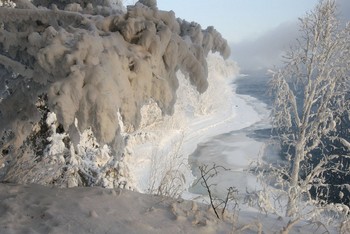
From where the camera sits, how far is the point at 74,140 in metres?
3.31

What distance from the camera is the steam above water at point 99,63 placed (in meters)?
2.78

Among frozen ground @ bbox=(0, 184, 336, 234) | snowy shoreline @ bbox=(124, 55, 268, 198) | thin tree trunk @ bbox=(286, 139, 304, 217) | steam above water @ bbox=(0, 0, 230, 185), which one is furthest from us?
snowy shoreline @ bbox=(124, 55, 268, 198)

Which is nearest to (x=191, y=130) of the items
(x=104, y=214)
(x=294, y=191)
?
(x=294, y=191)

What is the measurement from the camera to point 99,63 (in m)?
2.98

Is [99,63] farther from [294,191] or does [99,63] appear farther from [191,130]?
[191,130]

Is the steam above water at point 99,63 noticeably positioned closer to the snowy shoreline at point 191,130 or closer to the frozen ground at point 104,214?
the frozen ground at point 104,214

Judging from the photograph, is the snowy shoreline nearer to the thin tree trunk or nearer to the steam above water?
the thin tree trunk

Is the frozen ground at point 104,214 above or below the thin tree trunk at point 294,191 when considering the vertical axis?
above

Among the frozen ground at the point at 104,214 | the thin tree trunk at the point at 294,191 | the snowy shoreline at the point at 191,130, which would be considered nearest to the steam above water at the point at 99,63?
the frozen ground at the point at 104,214

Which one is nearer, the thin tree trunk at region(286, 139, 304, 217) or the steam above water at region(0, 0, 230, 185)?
the steam above water at region(0, 0, 230, 185)

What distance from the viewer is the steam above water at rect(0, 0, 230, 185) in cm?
278

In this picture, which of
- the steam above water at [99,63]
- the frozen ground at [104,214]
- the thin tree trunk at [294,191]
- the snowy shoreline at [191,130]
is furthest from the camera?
the snowy shoreline at [191,130]

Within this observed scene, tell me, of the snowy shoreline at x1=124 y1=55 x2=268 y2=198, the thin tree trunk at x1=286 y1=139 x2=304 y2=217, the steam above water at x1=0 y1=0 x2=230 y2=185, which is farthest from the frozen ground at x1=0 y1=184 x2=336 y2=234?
the snowy shoreline at x1=124 y1=55 x2=268 y2=198

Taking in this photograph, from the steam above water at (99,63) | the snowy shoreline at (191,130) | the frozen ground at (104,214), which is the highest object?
the steam above water at (99,63)
